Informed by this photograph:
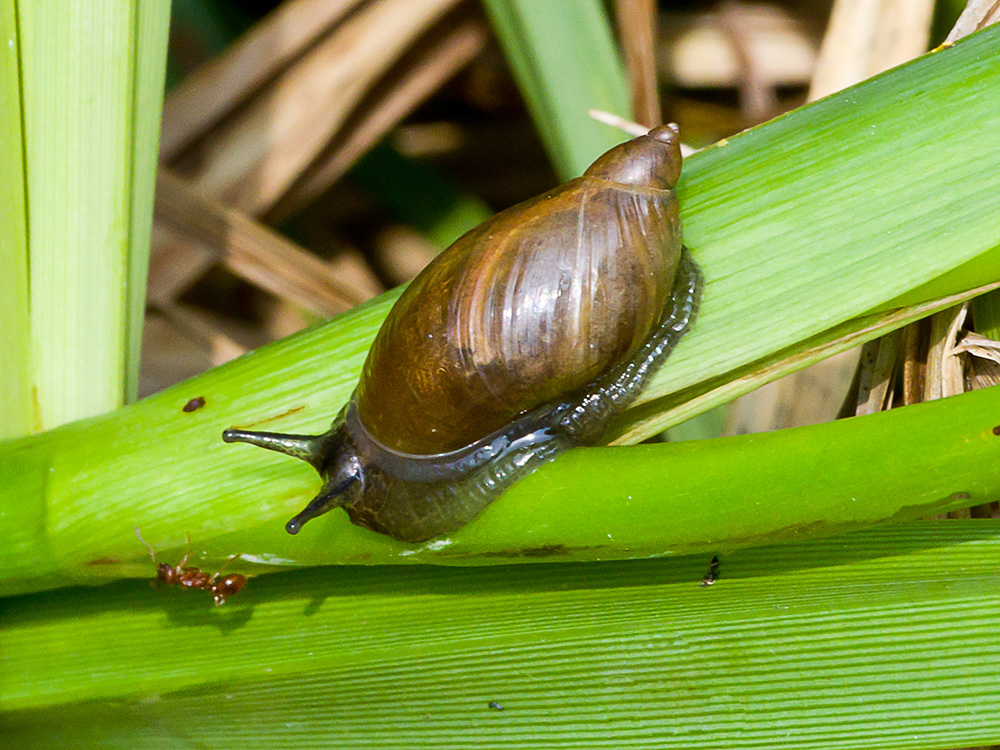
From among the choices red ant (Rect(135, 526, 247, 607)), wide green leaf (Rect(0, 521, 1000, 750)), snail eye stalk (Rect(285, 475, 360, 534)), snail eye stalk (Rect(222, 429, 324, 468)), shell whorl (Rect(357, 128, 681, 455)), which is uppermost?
shell whorl (Rect(357, 128, 681, 455))

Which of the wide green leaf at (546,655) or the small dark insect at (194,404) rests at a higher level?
the small dark insect at (194,404)

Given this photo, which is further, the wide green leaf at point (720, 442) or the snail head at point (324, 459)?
the snail head at point (324, 459)

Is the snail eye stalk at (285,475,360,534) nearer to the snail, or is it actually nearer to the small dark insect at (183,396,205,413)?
the snail

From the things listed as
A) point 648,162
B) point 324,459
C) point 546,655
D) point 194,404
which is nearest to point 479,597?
point 546,655

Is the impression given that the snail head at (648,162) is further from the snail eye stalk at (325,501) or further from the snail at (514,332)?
the snail eye stalk at (325,501)

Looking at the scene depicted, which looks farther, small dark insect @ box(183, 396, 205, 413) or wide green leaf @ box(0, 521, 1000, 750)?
small dark insect @ box(183, 396, 205, 413)

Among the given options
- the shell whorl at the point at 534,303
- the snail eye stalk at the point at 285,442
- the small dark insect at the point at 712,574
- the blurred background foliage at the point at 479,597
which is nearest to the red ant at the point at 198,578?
the blurred background foliage at the point at 479,597

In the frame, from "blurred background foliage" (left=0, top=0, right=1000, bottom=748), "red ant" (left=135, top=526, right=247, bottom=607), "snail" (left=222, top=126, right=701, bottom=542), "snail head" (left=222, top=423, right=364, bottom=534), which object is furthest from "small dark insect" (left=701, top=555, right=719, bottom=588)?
"red ant" (left=135, top=526, right=247, bottom=607)
